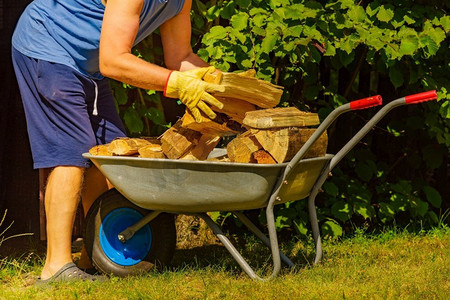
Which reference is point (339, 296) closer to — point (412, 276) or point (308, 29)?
point (412, 276)

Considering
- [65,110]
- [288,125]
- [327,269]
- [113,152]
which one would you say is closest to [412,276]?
[327,269]

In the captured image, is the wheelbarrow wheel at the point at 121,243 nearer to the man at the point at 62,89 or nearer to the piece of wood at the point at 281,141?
the man at the point at 62,89

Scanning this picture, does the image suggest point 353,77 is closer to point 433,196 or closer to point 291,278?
point 433,196

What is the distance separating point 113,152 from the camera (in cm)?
332

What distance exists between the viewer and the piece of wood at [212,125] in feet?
10.6

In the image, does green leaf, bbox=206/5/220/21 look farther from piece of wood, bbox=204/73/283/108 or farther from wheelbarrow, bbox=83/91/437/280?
wheelbarrow, bbox=83/91/437/280

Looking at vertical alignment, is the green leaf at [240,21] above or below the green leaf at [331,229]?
above

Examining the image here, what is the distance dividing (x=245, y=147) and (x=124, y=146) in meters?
0.53

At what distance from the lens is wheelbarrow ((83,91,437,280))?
122 inches

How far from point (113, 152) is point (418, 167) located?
7.63ft

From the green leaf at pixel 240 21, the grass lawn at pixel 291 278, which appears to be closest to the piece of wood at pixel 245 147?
the grass lawn at pixel 291 278

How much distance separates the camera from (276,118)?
3.14 metres

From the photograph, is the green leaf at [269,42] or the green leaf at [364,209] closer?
the green leaf at [269,42]

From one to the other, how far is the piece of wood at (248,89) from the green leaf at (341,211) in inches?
49.4
